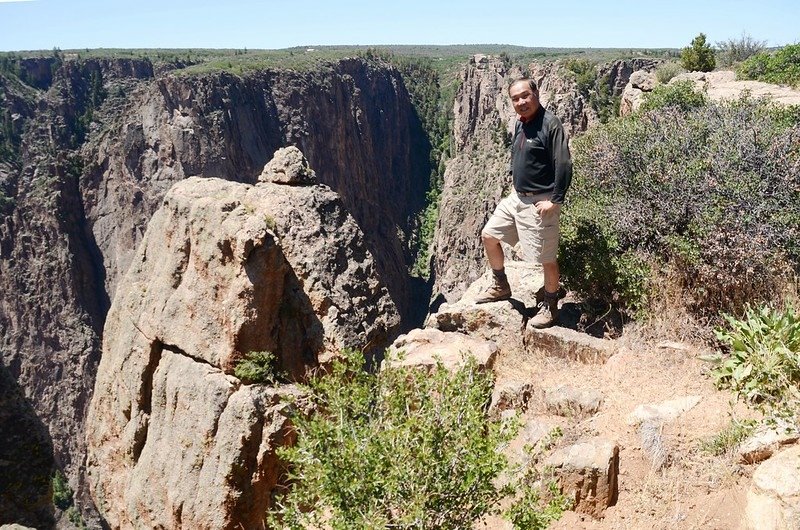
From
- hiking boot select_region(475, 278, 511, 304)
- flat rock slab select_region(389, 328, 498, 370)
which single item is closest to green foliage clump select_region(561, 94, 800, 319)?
hiking boot select_region(475, 278, 511, 304)

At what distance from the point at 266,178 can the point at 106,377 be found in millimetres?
3370

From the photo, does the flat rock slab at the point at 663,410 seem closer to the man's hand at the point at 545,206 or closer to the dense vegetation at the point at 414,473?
the dense vegetation at the point at 414,473

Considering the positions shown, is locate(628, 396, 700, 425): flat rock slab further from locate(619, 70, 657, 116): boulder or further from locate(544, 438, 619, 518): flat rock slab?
locate(619, 70, 657, 116): boulder

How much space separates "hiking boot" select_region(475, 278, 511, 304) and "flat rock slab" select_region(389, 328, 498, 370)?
496mm

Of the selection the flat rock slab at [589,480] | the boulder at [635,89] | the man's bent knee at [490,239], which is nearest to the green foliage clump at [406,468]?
the flat rock slab at [589,480]

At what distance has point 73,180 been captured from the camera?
52.2 metres

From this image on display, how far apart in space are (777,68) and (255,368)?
14089 mm

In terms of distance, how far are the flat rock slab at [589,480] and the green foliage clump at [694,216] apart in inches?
99.2

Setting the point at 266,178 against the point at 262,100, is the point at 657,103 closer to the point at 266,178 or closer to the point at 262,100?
the point at 266,178

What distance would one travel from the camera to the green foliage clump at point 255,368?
6469mm

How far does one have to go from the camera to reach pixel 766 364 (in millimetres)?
4191

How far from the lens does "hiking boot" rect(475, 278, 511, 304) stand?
6.74 metres

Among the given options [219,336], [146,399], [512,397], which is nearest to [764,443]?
[512,397]

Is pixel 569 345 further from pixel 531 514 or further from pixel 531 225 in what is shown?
pixel 531 514
